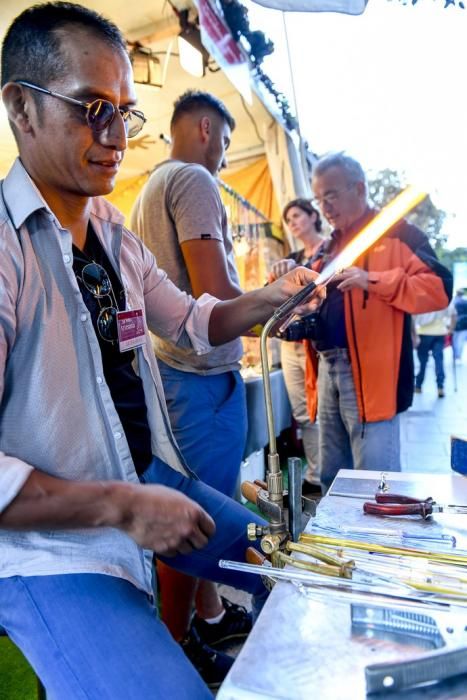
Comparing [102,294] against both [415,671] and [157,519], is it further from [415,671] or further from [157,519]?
[415,671]

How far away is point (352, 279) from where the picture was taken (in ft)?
7.98

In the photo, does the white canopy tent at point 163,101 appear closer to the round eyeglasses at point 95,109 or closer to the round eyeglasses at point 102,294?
the round eyeglasses at point 95,109

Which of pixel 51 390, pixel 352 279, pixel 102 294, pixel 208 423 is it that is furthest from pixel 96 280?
pixel 352 279

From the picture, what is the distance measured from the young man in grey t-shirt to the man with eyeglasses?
513mm

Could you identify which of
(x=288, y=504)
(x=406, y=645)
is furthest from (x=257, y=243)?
(x=406, y=645)

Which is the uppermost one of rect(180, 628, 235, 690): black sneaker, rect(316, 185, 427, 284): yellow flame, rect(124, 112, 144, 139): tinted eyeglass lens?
rect(124, 112, 144, 139): tinted eyeglass lens

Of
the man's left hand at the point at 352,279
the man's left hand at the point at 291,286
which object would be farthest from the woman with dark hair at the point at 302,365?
the man's left hand at the point at 291,286

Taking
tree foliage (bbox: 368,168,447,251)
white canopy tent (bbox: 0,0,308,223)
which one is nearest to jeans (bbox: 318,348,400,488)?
white canopy tent (bbox: 0,0,308,223)

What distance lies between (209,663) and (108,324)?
138 cm

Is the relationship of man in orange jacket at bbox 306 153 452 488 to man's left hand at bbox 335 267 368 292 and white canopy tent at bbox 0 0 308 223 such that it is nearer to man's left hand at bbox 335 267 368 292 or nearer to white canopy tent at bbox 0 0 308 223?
man's left hand at bbox 335 267 368 292

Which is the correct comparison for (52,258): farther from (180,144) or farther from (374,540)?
(180,144)

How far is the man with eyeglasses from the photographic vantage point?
96 cm

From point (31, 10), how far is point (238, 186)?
5.16 meters

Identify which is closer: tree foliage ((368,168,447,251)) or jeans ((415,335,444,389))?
jeans ((415,335,444,389))
